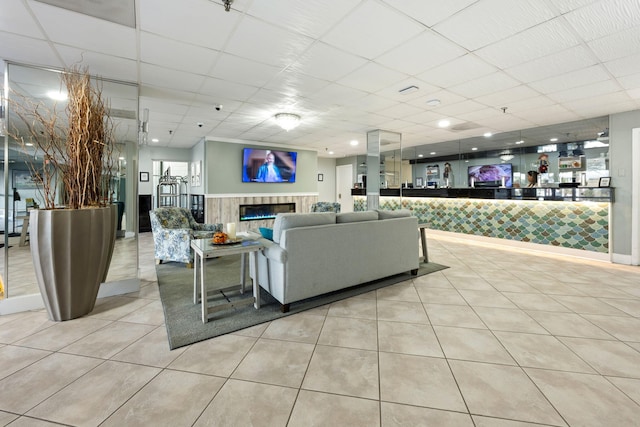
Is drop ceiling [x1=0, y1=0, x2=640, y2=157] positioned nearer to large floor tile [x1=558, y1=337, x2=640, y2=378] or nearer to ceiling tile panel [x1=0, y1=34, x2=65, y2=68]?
ceiling tile panel [x1=0, y1=34, x2=65, y2=68]

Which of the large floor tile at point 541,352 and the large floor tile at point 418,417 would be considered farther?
the large floor tile at point 541,352

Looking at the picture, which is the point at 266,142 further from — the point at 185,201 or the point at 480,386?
the point at 480,386

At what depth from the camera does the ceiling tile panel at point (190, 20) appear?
80.4 inches

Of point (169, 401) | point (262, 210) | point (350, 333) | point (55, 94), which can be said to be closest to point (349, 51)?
point (350, 333)

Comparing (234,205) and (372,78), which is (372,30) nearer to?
(372,78)

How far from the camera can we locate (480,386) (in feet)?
5.52

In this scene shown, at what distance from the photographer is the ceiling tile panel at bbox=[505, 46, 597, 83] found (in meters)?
2.74

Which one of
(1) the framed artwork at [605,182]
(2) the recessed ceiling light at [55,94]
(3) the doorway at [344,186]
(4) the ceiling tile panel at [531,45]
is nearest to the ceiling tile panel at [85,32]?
(2) the recessed ceiling light at [55,94]

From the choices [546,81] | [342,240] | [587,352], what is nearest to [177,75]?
[342,240]

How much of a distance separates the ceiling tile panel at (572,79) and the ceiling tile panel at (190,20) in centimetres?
371

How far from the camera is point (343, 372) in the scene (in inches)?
71.4

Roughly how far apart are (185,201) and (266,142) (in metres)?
3.54

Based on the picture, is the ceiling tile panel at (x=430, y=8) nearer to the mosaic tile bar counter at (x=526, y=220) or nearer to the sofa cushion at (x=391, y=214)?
the sofa cushion at (x=391, y=214)

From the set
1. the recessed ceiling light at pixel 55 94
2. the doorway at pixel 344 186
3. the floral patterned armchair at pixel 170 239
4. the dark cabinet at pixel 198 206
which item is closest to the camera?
the recessed ceiling light at pixel 55 94
